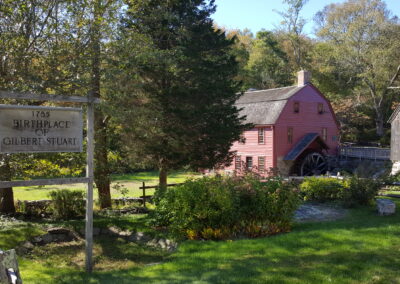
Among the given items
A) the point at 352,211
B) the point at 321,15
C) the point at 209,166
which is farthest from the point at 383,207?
the point at 321,15

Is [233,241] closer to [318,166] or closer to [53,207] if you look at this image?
[53,207]

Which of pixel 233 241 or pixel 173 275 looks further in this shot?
pixel 233 241

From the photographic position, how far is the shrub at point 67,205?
549 inches

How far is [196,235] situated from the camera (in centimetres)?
926

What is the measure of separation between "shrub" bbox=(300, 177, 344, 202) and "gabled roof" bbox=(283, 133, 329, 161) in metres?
17.2

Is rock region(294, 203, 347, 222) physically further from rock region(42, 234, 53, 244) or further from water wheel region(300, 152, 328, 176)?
water wheel region(300, 152, 328, 176)

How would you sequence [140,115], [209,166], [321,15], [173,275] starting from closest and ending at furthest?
1. [173,275]
2. [140,115]
3. [209,166]
4. [321,15]

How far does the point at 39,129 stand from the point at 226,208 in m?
4.47

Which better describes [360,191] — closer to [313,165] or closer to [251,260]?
[251,260]

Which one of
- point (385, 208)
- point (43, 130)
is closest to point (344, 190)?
point (385, 208)

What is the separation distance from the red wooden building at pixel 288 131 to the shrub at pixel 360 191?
1796 cm

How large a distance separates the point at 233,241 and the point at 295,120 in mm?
26802

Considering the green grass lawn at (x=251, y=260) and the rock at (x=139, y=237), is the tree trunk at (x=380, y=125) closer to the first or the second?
the green grass lawn at (x=251, y=260)

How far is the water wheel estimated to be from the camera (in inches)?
1320
